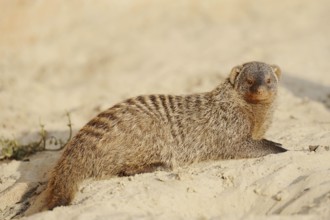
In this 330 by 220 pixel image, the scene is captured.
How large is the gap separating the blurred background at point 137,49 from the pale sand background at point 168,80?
0.04 feet


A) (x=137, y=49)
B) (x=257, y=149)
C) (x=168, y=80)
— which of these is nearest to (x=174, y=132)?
(x=257, y=149)

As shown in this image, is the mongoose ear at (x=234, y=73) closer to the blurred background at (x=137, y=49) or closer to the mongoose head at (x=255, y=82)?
the mongoose head at (x=255, y=82)

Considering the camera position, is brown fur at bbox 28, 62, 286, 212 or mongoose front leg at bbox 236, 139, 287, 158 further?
mongoose front leg at bbox 236, 139, 287, 158

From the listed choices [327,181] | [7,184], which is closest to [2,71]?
[7,184]

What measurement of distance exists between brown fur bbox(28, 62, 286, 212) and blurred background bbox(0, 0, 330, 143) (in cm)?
129

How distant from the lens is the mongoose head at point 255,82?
3592 mm

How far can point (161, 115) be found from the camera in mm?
3619

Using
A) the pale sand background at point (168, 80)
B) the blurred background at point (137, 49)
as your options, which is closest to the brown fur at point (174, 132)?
the pale sand background at point (168, 80)

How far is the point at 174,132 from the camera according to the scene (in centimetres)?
361

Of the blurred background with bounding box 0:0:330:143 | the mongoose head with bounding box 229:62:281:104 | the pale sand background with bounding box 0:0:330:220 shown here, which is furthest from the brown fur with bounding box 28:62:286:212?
the blurred background with bounding box 0:0:330:143

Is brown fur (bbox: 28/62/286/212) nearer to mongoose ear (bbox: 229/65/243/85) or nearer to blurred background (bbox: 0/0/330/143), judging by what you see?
mongoose ear (bbox: 229/65/243/85)

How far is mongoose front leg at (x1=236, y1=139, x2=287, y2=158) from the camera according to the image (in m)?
3.51

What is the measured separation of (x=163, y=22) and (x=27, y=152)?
9.95 feet

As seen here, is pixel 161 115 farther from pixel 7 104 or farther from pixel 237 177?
pixel 7 104
